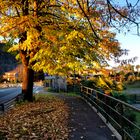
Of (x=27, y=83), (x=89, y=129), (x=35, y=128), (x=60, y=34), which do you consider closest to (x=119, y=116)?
(x=89, y=129)

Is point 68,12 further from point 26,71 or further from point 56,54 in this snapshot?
point 26,71

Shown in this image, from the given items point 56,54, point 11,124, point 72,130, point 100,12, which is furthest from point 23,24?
point 72,130

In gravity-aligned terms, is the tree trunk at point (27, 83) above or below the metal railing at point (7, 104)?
above

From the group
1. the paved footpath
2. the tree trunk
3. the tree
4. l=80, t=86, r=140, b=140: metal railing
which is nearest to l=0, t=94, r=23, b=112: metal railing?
the tree trunk

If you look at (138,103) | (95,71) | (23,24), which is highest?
(23,24)

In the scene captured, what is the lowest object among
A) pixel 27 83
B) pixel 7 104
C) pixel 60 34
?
pixel 7 104

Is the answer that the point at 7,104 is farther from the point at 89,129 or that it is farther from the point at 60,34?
the point at 89,129

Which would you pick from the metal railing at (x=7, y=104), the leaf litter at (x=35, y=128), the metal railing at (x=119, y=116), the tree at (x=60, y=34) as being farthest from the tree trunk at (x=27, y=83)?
the leaf litter at (x=35, y=128)

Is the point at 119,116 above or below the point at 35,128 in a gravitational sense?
above

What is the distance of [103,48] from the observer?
A: 71.6 feet

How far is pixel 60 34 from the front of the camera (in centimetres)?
2125

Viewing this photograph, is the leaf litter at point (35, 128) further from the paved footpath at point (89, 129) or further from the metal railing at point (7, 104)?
the metal railing at point (7, 104)

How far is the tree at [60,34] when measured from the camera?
68.3 feet

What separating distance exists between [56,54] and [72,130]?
9.51 m
